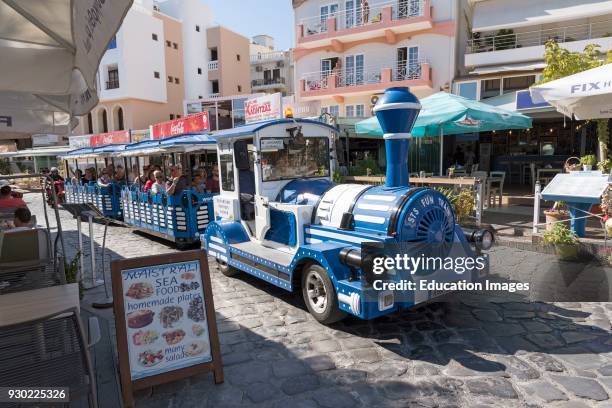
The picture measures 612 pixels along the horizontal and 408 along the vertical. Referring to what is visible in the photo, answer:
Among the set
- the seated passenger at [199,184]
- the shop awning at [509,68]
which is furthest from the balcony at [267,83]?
the seated passenger at [199,184]

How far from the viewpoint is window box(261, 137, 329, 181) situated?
5.72 metres

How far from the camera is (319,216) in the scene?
16.6 ft

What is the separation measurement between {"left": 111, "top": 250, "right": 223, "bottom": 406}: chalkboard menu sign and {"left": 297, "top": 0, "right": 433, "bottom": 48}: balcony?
58.7 feet

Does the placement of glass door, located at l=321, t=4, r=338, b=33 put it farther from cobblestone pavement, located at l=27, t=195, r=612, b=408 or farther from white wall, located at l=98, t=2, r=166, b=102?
cobblestone pavement, located at l=27, t=195, r=612, b=408

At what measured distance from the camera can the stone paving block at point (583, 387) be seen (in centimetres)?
314

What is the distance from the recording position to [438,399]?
317 centimetres

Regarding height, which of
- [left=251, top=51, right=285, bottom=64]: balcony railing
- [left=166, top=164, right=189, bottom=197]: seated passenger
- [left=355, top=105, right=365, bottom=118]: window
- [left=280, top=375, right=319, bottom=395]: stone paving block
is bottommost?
[left=280, top=375, right=319, bottom=395]: stone paving block

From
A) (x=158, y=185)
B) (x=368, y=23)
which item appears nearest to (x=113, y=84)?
(x=368, y=23)

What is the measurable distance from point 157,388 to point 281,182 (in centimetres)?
319

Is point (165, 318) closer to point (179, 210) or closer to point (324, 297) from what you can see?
point (324, 297)

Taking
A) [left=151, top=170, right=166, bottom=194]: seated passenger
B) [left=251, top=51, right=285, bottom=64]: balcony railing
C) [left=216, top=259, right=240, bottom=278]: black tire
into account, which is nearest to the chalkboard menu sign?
[left=216, top=259, right=240, bottom=278]: black tire

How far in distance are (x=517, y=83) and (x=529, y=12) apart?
2882 millimetres

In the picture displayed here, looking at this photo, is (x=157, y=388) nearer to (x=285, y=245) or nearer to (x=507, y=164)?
(x=285, y=245)

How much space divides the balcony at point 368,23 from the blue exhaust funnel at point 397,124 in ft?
51.0
